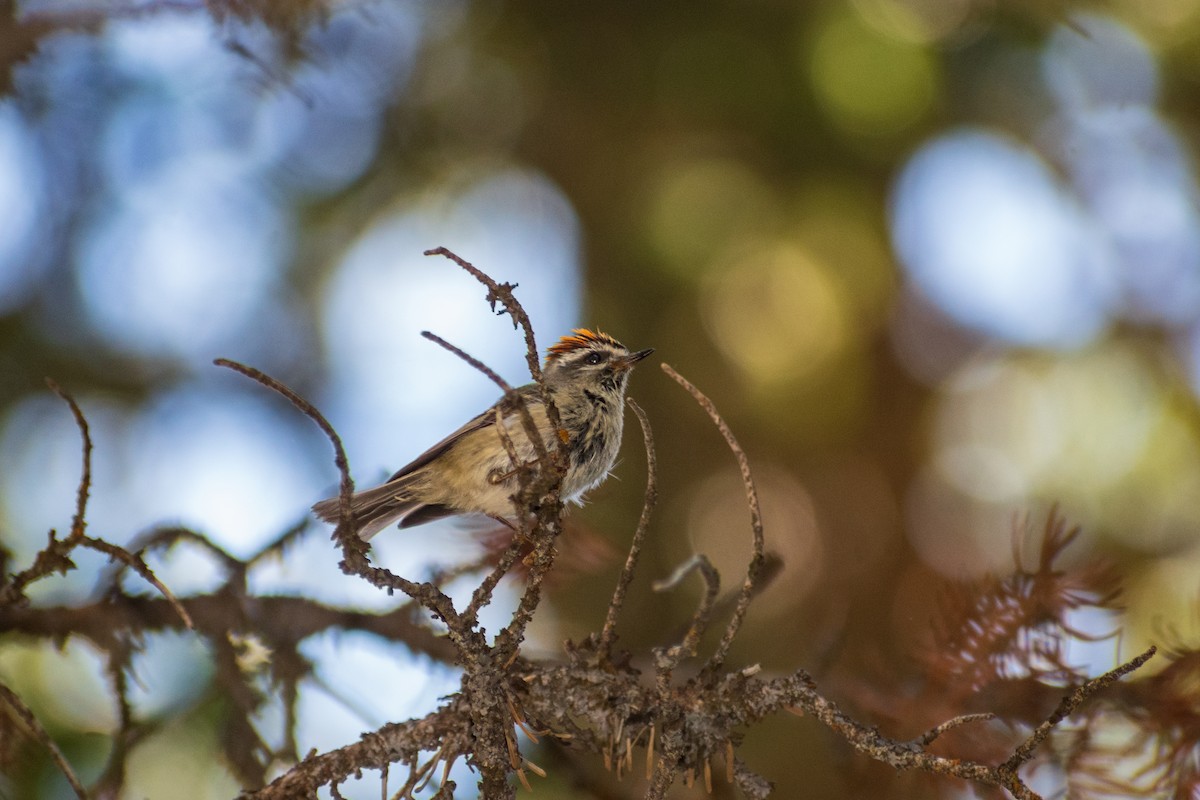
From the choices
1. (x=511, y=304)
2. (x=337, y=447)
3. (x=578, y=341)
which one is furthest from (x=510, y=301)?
(x=578, y=341)

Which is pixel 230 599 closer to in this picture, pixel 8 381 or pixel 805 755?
pixel 8 381

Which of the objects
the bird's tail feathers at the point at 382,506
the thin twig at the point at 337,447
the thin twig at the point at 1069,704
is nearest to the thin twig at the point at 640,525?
the thin twig at the point at 337,447

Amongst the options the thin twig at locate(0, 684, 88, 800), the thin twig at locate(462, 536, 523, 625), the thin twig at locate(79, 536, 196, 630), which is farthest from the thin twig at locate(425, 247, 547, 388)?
the thin twig at locate(0, 684, 88, 800)

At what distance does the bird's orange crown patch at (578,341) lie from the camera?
15.1 feet

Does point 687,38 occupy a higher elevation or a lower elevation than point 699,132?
higher

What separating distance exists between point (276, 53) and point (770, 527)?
2.88m

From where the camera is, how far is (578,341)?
4809mm

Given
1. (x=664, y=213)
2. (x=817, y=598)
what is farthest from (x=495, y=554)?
(x=664, y=213)

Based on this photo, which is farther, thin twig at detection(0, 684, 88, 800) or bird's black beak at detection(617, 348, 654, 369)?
bird's black beak at detection(617, 348, 654, 369)

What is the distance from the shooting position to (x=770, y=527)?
4602 mm

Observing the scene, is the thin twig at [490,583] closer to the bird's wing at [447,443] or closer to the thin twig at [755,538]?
the thin twig at [755,538]

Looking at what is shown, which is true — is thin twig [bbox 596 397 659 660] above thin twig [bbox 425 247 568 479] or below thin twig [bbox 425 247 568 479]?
below

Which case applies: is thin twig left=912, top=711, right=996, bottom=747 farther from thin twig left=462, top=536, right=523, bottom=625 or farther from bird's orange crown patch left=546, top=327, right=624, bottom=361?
bird's orange crown patch left=546, top=327, right=624, bottom=361

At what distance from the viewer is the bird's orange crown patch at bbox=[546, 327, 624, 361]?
4617 mm
